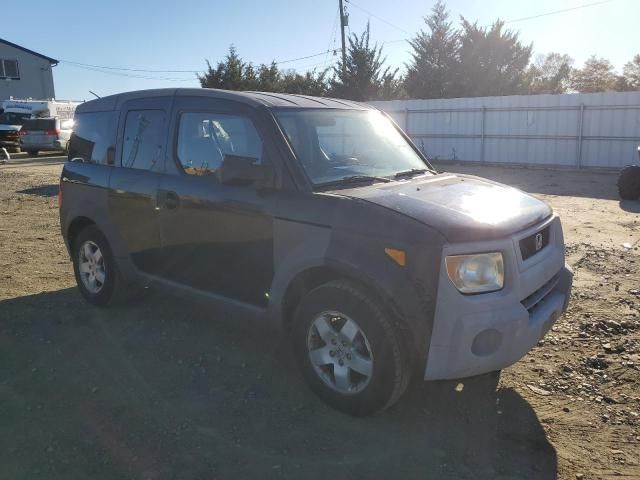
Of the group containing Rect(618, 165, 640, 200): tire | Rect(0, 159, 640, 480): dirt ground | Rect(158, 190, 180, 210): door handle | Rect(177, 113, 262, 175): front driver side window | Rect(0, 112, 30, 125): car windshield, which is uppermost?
Rect(0, 112, 30, 125): car windshield

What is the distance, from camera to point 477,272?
302cm

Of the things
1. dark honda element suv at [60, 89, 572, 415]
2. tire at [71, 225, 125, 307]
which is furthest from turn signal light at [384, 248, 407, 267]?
tire at [71, 225, 125, 307]

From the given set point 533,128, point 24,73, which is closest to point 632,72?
point 533,128

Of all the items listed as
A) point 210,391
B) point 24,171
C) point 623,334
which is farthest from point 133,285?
point 24,171

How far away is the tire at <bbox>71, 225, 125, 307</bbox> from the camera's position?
5066mm

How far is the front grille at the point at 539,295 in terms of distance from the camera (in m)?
3.22

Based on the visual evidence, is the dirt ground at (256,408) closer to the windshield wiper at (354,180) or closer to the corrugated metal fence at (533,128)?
the windshield wiper at (354,180)

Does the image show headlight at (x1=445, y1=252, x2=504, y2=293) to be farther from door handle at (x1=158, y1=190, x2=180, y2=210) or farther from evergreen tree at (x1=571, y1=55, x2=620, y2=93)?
evergreen tree at (x1=571, y1=55, x2=620, y2=93)

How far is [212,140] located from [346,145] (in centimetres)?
100

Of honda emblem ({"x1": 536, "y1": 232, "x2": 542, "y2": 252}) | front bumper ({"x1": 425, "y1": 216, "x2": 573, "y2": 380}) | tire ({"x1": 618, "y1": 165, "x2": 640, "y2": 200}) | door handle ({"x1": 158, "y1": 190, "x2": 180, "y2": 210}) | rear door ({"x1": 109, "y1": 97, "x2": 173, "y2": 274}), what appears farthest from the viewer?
tire ({"x1": 618, "y1": 165, "x2": 640, "y2": 200})

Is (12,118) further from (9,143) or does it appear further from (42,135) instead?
(42,135)

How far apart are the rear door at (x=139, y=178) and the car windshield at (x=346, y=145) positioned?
1210 millimetres

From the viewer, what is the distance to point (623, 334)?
4.48 meters

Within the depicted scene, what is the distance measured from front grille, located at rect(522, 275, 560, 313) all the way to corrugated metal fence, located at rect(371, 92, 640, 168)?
48.9ft
